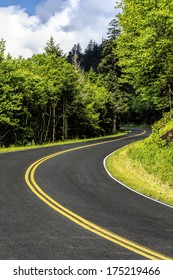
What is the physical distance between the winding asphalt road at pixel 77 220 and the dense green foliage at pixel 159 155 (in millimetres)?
3398

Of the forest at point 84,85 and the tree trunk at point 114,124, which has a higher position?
the forest at point 84,85

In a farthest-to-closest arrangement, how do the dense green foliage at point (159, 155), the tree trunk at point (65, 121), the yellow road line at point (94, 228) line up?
the tree trunk at point (65, 121), the dense green foliage at point (159, 155), the yellow road line at point (94, 228)

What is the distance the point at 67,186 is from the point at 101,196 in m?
1.96

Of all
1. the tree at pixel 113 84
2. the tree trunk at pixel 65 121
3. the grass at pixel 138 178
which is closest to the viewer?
the grass at pixel 138 178

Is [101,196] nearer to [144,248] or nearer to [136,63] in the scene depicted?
[144,248]

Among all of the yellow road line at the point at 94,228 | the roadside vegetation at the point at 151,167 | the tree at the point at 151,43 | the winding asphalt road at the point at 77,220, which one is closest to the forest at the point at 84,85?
the tree at the point at 151,43

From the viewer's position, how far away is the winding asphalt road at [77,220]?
6836 millimetres

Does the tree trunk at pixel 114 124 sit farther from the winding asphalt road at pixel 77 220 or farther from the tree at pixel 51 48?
the winding asphalt road at pixel 77 220

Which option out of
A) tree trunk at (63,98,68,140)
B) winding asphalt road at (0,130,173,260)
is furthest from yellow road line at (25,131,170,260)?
tree trunk at (63,98,68,140)

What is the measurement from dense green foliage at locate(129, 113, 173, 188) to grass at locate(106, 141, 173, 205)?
1.16ft

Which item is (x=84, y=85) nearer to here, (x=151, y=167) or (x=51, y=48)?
(x=51, y=48)

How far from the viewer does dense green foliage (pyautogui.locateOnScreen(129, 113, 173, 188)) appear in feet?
57.7

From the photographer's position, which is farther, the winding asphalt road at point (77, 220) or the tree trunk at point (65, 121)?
the tree trunk at point (65, 121)
